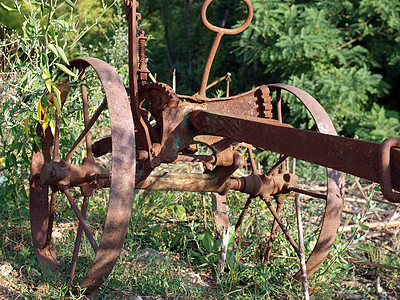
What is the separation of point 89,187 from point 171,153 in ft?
1.63

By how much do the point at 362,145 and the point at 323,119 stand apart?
3.86ft

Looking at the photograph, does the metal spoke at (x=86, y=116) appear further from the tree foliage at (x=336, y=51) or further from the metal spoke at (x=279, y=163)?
the tree foliage at (x=336, y=51)

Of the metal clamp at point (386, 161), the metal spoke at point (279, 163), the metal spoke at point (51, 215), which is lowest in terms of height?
the metal spoke at point (51, 215)

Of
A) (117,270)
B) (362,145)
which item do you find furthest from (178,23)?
(362,145)

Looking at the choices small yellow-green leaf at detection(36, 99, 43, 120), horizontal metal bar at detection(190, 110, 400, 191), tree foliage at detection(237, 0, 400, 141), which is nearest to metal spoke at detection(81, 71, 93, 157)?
small yellow-green leaf at detection(36, 99, 43, 120)

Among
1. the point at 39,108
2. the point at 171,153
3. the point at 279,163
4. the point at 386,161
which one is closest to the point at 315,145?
the point at 386,161

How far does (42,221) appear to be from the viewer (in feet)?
9.70

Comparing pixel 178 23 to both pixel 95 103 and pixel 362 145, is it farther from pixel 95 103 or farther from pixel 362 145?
pixel 362 145

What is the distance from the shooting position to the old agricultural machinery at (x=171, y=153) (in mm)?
1677

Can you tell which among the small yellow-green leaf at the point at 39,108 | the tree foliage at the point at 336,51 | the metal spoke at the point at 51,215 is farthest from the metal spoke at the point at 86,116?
the tree foliage at the point at 336,51

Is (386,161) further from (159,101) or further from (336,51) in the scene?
(336,51)

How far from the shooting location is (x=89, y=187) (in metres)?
2.51

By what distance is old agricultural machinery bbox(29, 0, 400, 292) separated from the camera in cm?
168

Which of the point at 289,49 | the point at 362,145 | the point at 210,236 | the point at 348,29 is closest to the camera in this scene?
the point at 362,145
